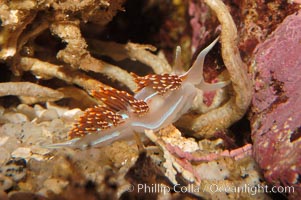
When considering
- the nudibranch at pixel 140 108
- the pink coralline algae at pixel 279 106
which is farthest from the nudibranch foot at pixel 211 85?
the pink coralline algae at pixel 279 106

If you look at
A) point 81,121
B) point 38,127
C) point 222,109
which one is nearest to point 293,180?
point 222,109

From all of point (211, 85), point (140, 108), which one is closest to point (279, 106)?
point (211, 85)

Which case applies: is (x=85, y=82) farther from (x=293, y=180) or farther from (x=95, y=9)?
(x=293, y=180)

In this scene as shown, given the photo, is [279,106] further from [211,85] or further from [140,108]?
[140,108]

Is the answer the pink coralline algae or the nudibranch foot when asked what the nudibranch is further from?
the pink coralline algae

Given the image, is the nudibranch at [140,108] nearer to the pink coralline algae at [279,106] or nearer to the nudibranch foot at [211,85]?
the nudibranch foot at [211,85]

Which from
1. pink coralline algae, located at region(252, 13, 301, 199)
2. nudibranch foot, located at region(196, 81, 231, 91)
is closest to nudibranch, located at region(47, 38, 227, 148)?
nudibranch foot, located at region(196, 81, 231, 91)
